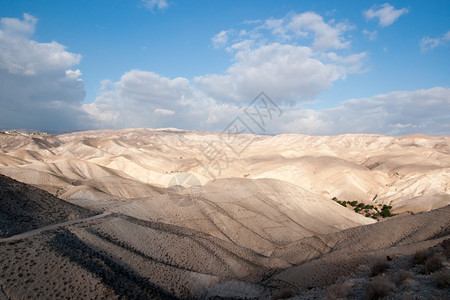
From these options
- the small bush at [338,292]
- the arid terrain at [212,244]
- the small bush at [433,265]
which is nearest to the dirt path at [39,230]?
the arid terrain at [212,244]

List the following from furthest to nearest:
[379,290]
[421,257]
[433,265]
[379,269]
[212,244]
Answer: [212,244]
[379,269]
[421,257]
[433,265]
[379,290]

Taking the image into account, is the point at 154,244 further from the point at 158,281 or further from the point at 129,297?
the point at 129,297

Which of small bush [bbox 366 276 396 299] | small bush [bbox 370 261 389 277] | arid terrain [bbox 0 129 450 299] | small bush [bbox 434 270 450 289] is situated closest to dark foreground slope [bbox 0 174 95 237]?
arid terrain [bbox 0 129 450 299]

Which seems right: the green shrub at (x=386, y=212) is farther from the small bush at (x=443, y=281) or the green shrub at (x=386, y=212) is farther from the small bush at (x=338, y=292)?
the small bush at (x=443, y=281)

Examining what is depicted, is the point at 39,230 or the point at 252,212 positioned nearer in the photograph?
the point at 39,230

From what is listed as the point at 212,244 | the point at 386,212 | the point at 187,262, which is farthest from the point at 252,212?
the point at 386,212

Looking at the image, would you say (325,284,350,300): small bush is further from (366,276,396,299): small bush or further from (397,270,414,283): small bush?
(397,270,414,283): small bush

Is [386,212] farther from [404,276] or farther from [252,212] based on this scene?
[404,276]

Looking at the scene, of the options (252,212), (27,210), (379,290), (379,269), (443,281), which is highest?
(27,210)

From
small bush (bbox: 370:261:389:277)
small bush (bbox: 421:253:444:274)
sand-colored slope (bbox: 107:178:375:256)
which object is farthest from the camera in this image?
sand-colored slope (bbox: 107:178:375:256)
